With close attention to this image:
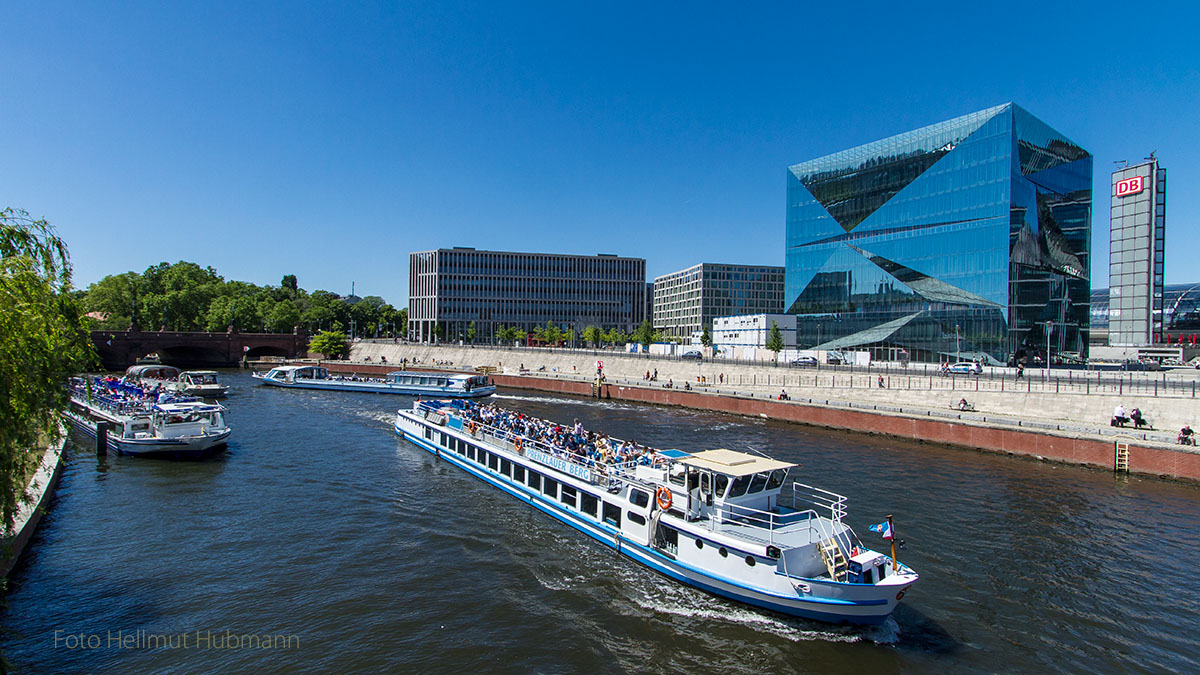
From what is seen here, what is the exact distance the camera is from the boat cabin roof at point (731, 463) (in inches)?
828

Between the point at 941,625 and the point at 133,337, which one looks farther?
the point at 133,337

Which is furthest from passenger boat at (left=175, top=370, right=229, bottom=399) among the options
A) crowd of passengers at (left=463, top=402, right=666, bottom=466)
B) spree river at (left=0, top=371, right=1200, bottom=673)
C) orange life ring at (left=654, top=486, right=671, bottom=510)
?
orange life ring at (left=654, top=486, right=671, bottom=510)

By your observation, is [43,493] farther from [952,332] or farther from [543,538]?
[952,332]

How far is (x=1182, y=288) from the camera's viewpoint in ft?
506

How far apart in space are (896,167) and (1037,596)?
90.2 metres

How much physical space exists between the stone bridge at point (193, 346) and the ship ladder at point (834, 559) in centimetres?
11971

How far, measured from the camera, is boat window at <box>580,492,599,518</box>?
26312mm

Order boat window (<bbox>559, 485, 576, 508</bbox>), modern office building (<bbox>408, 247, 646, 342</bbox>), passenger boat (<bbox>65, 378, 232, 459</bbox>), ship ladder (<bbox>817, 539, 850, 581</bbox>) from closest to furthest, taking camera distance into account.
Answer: ship ladder (<bbox>817, 539, 850, 581</bbox>), boat window (<bbox>559, 485, 576, 508</bbox>), passenger boat (<bbox>65, 378, 232, 459</bbox>), modern office building (<bbox>408, 247, 646, 342</bbox>)

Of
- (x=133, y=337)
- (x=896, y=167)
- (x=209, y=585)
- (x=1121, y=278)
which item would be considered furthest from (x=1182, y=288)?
(x=133, y=337)

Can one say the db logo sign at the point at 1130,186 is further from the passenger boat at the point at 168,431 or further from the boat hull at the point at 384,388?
the passenger boat at the point at 168,431

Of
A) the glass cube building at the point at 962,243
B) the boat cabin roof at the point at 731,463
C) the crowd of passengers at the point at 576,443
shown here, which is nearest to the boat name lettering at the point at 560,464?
the crowd of passengers at the point at 576,443

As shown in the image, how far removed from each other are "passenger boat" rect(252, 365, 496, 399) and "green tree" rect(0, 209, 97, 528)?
6142 cm

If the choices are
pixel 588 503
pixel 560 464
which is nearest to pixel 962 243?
pixel 560 464

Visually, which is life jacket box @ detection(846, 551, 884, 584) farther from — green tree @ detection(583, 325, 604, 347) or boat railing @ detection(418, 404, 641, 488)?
green tree @ detection(583, 325, 604, 347)
